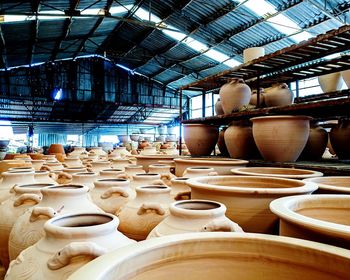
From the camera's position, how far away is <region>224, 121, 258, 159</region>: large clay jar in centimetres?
375

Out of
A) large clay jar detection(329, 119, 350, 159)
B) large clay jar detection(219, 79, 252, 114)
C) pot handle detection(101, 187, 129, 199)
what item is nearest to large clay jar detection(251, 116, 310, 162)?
large clay jar detection(329, 119, 350, 159)

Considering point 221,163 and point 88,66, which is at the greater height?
point 88,66

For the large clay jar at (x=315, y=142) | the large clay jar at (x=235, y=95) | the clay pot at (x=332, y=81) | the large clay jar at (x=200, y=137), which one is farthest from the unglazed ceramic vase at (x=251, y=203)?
the clay pot at (x=332, y=81)

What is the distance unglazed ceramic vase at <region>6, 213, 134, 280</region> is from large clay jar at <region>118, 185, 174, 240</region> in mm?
477

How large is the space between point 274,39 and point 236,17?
150 centimetres

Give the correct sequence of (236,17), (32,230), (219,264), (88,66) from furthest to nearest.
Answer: (88,66) < (236,17) < (32,230) < (219,264)

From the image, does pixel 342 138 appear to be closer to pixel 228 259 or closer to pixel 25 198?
pixel 228 259

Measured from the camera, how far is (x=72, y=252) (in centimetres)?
89

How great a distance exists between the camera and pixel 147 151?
6.27 meters

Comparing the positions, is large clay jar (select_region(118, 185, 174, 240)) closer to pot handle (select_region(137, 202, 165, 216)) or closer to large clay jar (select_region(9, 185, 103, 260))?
pot handle (select_region(137, 202, 165, 216))

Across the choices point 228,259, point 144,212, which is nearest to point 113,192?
point 144,212

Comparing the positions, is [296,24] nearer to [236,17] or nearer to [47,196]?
[236,17]

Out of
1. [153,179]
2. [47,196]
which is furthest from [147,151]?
[47,196]

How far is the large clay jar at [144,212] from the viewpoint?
162cm
